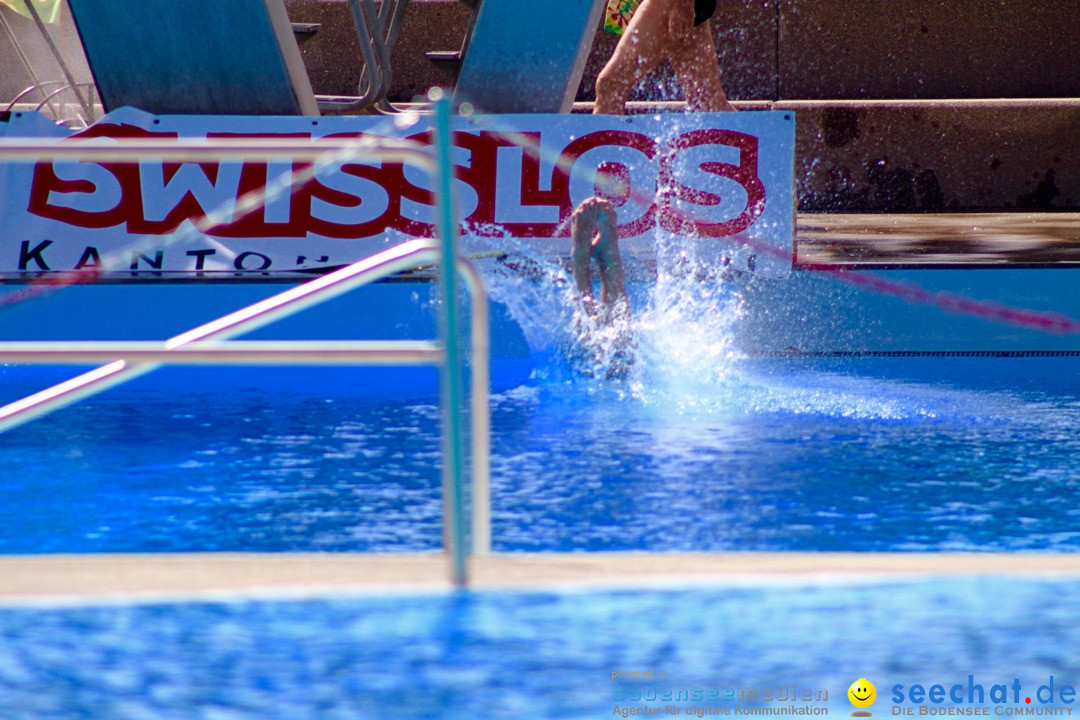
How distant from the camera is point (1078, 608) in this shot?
8.46 ft

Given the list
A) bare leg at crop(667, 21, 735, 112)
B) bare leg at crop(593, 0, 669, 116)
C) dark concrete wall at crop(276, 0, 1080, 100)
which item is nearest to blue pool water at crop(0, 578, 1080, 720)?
bare leg at crop(667, 21, 735, 112)

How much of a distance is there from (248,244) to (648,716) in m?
5.11

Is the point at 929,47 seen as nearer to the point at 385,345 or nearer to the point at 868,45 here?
the point at 868,45

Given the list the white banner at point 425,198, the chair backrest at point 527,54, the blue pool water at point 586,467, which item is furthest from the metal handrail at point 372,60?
the blue pool water at point 586,467

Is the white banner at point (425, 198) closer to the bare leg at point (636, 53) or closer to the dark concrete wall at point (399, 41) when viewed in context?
the bare leg at point (636, 53)

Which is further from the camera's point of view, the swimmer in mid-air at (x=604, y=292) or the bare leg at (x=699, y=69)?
the bare leg at (x=699, y=69)

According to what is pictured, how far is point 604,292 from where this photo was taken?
6.50 m

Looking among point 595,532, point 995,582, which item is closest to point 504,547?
point 595,532

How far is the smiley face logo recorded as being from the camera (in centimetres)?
223

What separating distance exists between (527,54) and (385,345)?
18.2 ft

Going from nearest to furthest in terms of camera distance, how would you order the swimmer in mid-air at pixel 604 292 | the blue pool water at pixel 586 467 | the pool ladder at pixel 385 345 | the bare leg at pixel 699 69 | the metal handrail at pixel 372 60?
the pool ladder at pixel 385 345 → the blue pool water at pixel 586 467 → the swimmer in mid-air at pixel 604 292 → the bare leg at pixel 699 69 → the metal handrail at pixel 372 60

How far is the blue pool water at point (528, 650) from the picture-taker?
2.23 metres

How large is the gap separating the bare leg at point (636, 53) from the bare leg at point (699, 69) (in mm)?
109

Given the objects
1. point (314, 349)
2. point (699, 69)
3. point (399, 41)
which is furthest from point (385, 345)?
point (399, 41)
